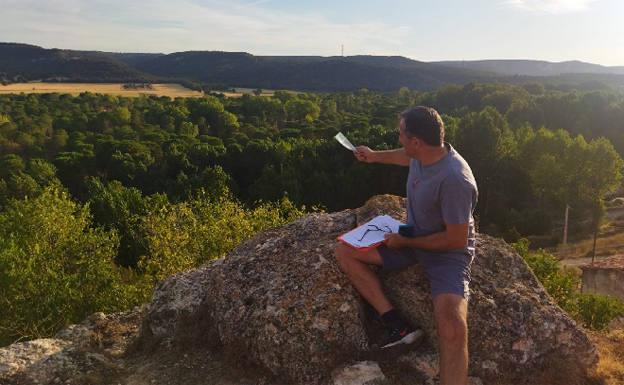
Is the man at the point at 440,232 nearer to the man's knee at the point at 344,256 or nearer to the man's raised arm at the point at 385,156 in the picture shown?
the man's knee at the point at 344,256

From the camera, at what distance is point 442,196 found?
6215mm

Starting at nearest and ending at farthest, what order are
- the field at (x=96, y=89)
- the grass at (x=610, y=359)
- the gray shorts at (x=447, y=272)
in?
the gray shorts at (x=447, y=272), the grass at (x=610, y=359), the field at (x=96, y=89)

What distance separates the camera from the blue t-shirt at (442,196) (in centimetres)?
617

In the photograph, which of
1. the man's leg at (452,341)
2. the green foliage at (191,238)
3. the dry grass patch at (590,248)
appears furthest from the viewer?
the dry grass patch at (590,248)

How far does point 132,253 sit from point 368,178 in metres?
24.3

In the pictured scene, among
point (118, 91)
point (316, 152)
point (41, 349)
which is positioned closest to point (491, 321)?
point (41, 349)

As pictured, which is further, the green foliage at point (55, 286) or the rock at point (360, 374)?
the green foliage at point (55, 286)

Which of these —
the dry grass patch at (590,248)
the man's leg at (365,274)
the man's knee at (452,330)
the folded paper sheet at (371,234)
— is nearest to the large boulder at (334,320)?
the man's leg at (365,274)

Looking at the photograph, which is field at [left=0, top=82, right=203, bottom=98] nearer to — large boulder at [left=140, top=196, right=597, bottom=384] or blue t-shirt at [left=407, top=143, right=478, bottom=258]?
large boulder at [left=140, top=196, right=597, bottom=384]

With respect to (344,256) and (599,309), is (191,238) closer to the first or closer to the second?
(344,256)

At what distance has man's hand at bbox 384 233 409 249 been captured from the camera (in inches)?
266

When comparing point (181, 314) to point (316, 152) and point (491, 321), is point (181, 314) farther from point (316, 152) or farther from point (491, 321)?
point (316, 152)

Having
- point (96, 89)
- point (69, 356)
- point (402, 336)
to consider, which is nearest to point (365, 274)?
point (402, 336)

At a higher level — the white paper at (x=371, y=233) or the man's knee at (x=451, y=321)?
the white paper at (x=371, y=233)
